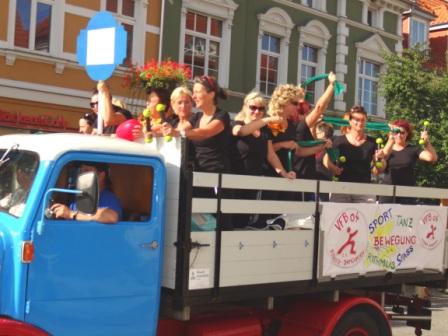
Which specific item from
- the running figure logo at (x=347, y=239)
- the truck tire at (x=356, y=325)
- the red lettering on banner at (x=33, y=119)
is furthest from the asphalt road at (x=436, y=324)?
the red lettering on banner at (x=33, y=119)

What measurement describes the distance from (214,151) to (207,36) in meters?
14.1

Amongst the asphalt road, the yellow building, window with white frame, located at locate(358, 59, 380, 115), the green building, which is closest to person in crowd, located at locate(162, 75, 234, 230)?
the asphalt road

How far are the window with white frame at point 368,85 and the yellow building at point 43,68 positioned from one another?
10728mm

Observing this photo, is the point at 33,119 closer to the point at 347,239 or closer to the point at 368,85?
the point at 347,239

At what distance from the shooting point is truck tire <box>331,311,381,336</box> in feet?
17.3

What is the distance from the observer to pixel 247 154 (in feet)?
16.6

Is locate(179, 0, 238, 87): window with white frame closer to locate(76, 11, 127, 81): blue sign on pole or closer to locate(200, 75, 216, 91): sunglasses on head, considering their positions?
locate(76, 11, 127, 81): blue sign on pole

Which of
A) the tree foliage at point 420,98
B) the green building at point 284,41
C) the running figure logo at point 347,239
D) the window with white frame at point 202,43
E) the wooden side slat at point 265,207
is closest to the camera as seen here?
the wooden side slat at point 265,207

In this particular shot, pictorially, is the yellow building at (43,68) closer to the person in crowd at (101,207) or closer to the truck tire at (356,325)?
the truck tire at (356,325)

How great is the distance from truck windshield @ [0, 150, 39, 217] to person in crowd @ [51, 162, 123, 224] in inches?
8.4

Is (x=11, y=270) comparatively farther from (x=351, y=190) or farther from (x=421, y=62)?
(x=421, y=62)

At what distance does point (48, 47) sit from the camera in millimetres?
14852

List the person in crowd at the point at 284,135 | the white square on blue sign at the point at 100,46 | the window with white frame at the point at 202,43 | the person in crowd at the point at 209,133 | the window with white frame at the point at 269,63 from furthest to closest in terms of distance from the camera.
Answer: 1. the window with white frame at the point at 269,63
2. the window with white frame at the point at 202,43
3. the person in crowd at the point at 284,135
4. the white square on blue sign at the point at 100,46
5. the person in crowd at the point at 209,133

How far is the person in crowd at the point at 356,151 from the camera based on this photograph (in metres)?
6.12
